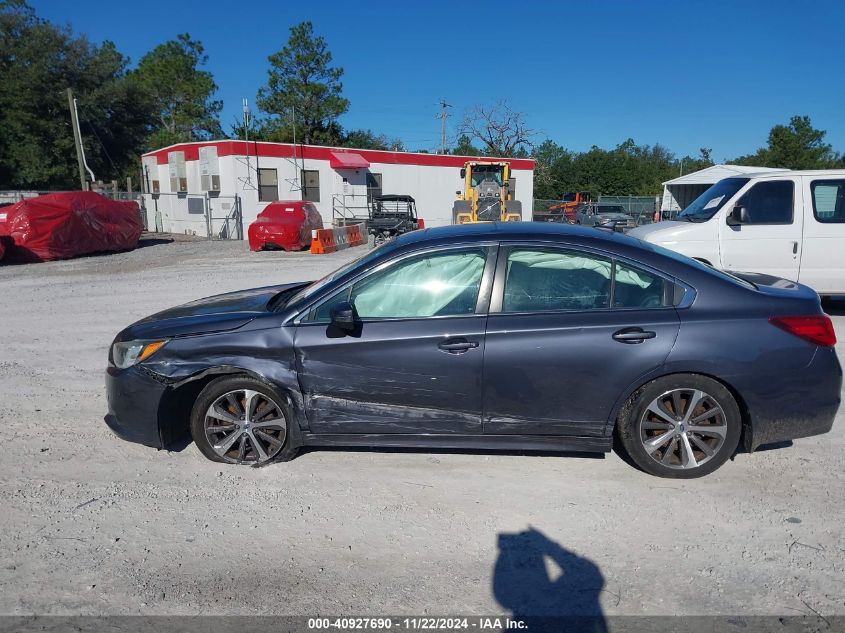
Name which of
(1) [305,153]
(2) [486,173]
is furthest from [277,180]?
(2) [486,173]

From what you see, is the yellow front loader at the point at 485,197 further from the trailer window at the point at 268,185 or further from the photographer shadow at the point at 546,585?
the photographer shadow at the point at 546,585

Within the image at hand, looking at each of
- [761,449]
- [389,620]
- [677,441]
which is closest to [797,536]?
[677,441]

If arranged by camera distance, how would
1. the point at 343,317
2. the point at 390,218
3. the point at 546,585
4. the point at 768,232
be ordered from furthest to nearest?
1. the point at 390,218
2. the point at 768,232
3. the point at 343,317
4. the point at 546,585

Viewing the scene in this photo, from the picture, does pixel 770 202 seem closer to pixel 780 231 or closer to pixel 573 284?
pixel 780 231

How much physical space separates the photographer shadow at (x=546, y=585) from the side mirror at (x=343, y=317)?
1.51 metres

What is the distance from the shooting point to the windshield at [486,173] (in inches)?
861

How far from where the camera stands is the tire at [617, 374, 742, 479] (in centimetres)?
372

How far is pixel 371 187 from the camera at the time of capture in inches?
1268

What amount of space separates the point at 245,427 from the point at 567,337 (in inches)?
85.7

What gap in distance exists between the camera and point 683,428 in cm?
377

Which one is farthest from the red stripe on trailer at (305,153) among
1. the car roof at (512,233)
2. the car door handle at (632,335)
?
the car door handle at (632,335)

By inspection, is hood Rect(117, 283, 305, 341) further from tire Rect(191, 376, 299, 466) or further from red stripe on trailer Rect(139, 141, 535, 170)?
red stripe on trailer Rect(139, 141, 535, 170)

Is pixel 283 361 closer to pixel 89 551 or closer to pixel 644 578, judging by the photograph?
pixel 89 551

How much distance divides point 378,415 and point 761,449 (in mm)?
2765
